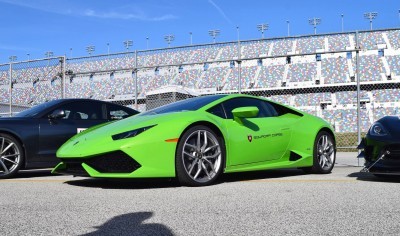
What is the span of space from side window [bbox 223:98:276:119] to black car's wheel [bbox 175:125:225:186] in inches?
20.5

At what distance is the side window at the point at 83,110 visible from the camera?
6609mm

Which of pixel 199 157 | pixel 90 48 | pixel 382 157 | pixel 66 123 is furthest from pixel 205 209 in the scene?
pixel 90 48

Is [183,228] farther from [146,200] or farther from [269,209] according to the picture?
[146,200]

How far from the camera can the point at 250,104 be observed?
5621 mm

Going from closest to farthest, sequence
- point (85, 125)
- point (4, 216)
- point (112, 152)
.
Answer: point (4, 216)
point (112, 152)
point (85, 125)

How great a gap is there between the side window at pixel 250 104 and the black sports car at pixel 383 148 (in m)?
1.29

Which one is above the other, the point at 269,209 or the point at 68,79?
the point at 68,79

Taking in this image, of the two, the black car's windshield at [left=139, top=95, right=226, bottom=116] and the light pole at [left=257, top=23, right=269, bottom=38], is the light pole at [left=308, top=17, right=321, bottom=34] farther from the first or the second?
the black car's windshield at [left=139, top=95, right=226, bottom=116]

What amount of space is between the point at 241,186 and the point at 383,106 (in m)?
32.6

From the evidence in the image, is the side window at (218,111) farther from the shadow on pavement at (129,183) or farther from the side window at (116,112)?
the side window at (116,112)

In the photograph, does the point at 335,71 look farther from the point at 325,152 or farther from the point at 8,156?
the point at 8,156

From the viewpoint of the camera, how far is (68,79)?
11477 mm

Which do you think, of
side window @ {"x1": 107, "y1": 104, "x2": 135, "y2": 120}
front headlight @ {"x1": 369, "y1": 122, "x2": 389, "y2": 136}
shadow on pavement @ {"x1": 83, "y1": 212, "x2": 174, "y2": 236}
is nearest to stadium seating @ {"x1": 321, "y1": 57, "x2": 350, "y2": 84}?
side window @ {"x1": 107, "y1": 104, "x2": 135, "y2": 120}

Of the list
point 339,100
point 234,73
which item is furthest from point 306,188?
point 234,73
